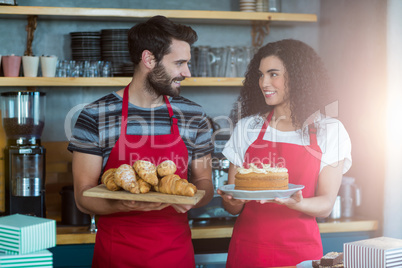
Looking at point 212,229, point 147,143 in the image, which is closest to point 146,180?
point 147,143

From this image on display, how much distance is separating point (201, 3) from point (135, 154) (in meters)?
1.65

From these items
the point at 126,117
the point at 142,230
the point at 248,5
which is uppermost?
the point at 248,5

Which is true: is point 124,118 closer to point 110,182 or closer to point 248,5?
point 110,182

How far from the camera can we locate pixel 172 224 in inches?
77.7

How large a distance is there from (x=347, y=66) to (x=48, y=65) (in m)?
1.74

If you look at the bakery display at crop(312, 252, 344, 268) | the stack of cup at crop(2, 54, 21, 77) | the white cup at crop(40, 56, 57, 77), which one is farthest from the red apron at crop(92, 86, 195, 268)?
the stack of cup at crop(2, 54, 21, 77)

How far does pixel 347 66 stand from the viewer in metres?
3.00

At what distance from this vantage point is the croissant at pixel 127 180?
5.37 feet

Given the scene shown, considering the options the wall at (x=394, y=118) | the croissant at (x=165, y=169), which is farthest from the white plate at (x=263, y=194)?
the wall at (x=394, y=118)

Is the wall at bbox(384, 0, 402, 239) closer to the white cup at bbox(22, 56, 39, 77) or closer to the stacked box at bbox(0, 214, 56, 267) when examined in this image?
the white cup at bbox(22, 56, 39, 77)

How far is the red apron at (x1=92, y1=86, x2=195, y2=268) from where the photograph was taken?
192cm

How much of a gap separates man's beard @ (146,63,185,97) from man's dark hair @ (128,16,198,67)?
5 cm

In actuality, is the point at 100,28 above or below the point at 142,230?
above

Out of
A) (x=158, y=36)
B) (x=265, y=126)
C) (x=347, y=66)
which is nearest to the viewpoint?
(x=158, y=36)
